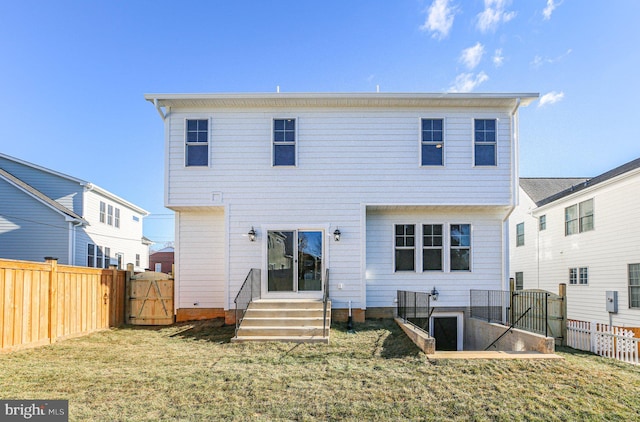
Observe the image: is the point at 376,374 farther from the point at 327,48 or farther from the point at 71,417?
the point at 327,48

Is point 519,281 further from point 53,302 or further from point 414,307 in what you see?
point 53,302

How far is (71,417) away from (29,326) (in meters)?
4.23

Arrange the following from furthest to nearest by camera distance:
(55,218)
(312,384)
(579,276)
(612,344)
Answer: (55,218) → (579,276) → (612,344) → (312,384)

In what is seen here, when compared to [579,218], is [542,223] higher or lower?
lower

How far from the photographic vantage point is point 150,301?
10438 mm

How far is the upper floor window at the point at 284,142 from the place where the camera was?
32.9 ft

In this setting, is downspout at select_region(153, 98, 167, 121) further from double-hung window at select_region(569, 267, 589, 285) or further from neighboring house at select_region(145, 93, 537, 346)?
double-hung window at select_region(569, 267, 589, 285)

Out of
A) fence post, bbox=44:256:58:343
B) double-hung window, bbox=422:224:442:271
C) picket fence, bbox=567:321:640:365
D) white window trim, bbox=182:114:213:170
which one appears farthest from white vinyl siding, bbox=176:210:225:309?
picket fence, bbox=567:321:640:365

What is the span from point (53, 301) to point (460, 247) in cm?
1052

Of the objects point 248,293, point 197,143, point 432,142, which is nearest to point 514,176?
point 432,142

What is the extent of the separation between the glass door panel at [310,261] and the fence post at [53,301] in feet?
18.9

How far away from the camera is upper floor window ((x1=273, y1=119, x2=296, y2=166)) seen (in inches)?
394

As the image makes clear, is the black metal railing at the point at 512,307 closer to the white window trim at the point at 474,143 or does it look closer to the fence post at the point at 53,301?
the white window trim at the point at 474,143

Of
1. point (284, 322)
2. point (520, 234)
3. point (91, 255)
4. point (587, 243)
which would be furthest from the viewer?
point (520, 234)
